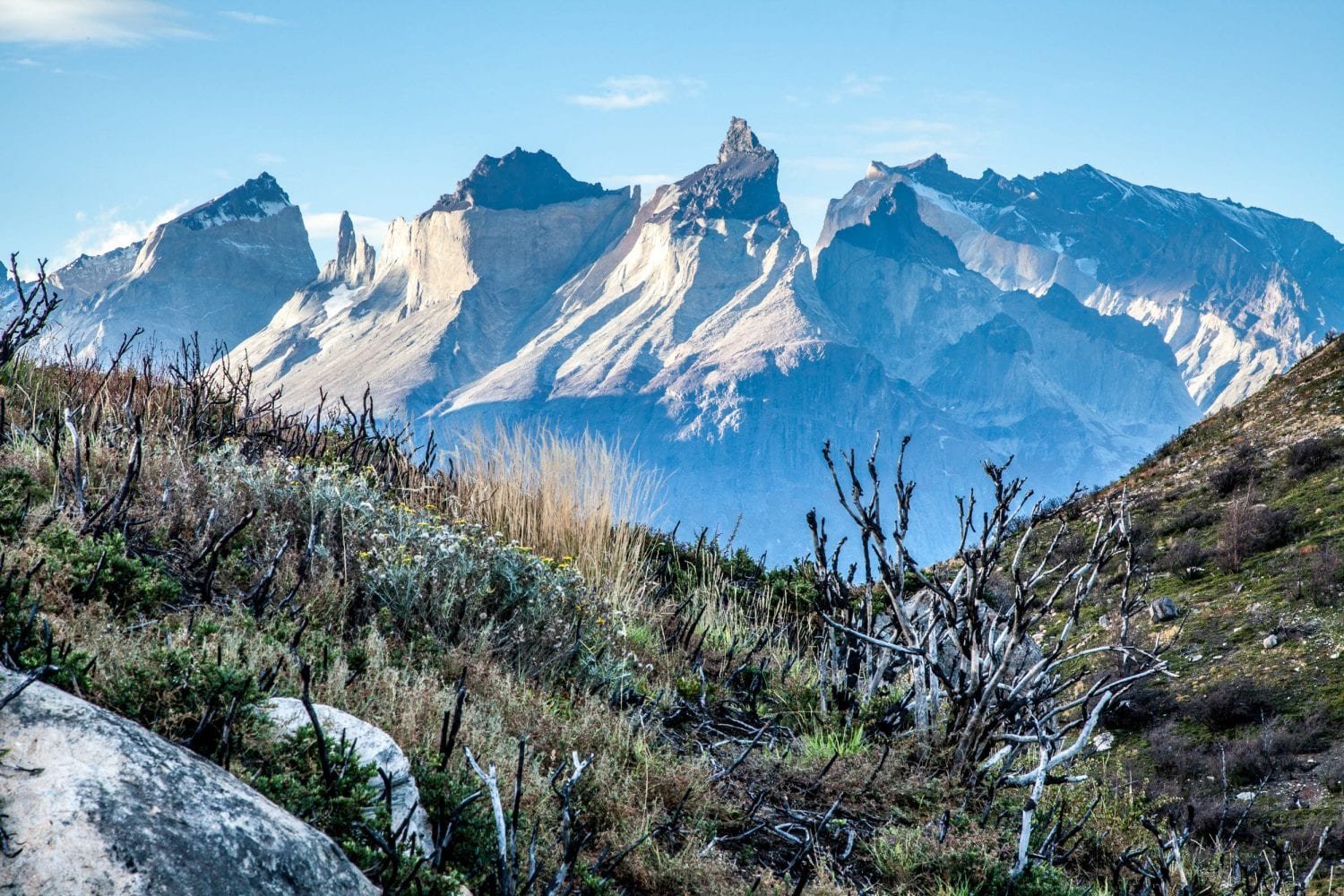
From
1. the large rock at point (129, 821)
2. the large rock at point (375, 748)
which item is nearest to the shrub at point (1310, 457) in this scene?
the large rock at point (375, 748)

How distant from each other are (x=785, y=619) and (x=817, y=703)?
3.25 metres

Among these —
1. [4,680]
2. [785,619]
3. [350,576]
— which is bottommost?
[785,619]

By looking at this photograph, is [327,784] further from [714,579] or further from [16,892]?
[714,579]

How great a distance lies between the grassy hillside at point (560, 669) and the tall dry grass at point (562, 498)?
36mm

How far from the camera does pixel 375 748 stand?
287 centimetres

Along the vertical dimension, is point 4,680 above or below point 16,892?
above

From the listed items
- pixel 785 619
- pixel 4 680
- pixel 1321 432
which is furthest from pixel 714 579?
pixel 1321 432

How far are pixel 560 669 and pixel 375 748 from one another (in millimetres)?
2275

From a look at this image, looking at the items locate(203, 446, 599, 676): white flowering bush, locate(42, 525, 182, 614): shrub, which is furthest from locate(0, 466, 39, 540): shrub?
locate(203, 446, 599, 676): white flowering bush

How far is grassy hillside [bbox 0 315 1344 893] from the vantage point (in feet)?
9.71

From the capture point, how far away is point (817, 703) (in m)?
5.68

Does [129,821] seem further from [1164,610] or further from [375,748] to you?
[1164,610]

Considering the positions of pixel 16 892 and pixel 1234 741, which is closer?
pixel 16 892

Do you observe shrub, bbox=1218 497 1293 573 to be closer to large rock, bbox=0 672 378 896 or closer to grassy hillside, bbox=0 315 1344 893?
grassy hillside, bbox=0 315 1344 893
